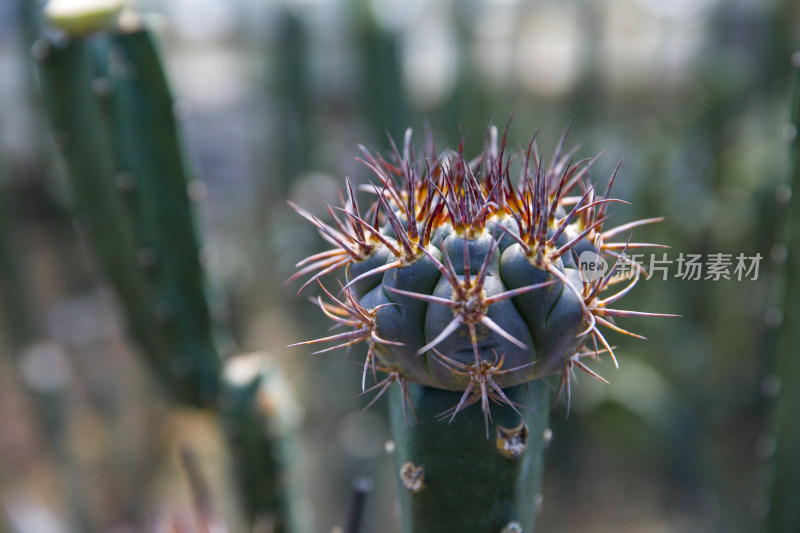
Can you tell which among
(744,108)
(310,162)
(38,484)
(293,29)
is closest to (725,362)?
(744,108)

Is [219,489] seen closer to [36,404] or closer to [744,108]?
A: [36,404]

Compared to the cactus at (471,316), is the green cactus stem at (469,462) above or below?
below

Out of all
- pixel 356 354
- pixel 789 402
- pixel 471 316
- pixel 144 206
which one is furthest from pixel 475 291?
pixel 356 354

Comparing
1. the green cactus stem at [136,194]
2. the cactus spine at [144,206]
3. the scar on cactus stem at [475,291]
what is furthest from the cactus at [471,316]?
the green cactus stem at [136,194]

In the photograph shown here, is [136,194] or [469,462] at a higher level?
[136,194]

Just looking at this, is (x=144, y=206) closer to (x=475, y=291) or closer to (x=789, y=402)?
(x=475, y=291)

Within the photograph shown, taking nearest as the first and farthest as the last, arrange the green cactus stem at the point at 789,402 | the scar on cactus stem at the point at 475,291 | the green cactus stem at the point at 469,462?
the scar on cactus stem at the point at 475,291
the green cactus stem at the point at 469,462
the green cactus stem at the point at 789,402

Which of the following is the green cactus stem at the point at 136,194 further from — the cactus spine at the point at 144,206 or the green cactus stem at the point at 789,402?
the green cactus stem at the point at 789,402
